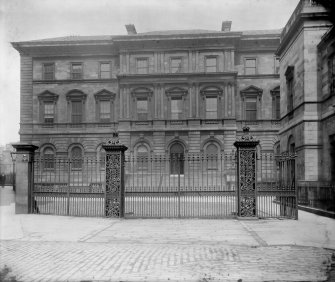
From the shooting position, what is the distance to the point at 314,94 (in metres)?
18.6

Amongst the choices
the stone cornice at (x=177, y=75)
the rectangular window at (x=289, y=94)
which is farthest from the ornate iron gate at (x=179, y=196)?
the stone cornice at (x=177, y=75)

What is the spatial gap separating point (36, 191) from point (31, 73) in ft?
81.0

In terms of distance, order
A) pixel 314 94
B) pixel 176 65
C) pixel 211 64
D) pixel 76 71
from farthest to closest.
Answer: pixel 76 71, pixel 176 65, pixel 211 64, pixel 314 94

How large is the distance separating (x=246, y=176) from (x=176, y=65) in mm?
22658

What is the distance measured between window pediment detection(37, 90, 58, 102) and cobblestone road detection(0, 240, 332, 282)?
29.0m

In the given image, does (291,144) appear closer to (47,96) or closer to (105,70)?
(105,70)

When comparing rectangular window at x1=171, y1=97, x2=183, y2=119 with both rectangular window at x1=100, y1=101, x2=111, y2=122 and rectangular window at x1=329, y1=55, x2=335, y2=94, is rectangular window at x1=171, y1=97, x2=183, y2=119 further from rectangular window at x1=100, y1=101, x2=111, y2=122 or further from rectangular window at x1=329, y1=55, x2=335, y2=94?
rectangular window at x1=329, y1=55, x2=335, y2=94

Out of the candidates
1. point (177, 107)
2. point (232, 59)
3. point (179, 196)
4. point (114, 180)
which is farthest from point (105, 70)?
point (179, 196)

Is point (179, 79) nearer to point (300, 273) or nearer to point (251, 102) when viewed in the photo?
point (251, 102)

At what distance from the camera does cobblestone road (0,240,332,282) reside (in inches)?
235

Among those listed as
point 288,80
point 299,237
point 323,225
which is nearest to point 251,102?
point 288,80

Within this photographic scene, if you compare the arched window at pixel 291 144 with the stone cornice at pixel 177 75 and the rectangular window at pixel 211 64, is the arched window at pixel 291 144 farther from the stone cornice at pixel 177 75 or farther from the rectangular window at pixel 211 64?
the rectangular window at pixel 211 64

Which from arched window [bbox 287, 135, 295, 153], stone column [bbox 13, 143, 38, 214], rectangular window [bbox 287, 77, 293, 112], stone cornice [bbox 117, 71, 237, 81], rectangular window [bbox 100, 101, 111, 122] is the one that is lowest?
stone column [bbox 13, 143, 38, 214]

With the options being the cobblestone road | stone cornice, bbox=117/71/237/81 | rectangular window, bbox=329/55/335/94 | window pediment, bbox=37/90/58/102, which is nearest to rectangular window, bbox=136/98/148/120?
stone cornice, bbox=117/71/237/81
